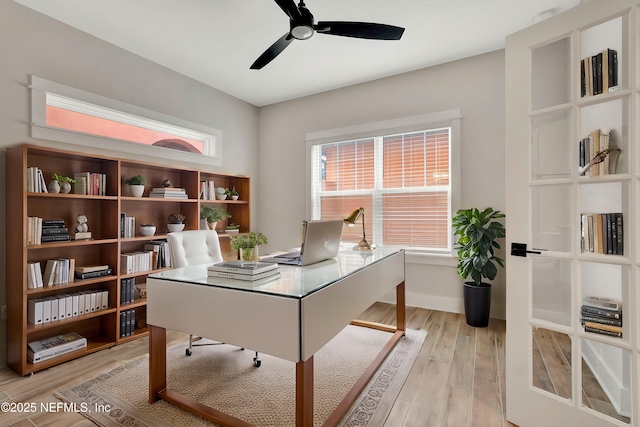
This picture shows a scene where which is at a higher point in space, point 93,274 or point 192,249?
point 192,249

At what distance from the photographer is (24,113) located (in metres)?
2.41

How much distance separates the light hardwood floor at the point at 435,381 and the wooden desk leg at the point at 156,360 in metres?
0.32

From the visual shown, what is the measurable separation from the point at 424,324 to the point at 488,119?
225cm

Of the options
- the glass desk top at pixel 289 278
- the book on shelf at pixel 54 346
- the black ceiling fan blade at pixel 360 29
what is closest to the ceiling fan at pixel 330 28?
the black ceiling fan blade at pixel 360 29

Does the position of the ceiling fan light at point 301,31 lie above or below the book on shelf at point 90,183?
above

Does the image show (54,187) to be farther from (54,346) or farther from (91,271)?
(54,346)

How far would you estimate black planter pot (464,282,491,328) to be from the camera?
9.67 ft

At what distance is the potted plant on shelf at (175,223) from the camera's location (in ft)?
10.9

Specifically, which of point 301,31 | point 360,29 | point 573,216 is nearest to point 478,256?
point 573,216

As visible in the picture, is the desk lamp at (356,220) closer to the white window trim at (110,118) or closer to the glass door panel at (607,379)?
the glass door panel at (607,379)

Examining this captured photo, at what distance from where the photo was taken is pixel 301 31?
1974 millimetres

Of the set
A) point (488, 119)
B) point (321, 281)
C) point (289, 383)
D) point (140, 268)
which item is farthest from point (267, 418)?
point (488, 119)

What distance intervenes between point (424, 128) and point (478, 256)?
157 cm

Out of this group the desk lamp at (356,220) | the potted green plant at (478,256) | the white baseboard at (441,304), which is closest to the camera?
the desk lamp at (356,220)
